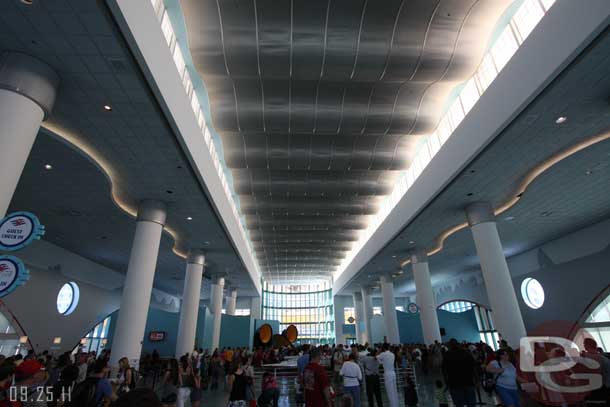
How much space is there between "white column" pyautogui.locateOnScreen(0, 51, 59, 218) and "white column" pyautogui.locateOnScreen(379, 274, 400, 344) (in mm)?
24194

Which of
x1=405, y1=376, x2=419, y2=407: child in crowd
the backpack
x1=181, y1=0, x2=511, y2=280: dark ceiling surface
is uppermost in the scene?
x1=181, y1=0, x2=511, y2=280: dark ceiling surface

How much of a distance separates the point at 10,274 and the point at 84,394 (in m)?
1.92

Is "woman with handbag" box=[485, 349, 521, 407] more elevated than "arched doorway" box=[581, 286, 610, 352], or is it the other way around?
"arched doorway" box=[581, 286, 610, 352]

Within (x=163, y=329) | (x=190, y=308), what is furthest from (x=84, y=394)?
(x=163, y=329)

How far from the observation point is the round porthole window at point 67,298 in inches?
861

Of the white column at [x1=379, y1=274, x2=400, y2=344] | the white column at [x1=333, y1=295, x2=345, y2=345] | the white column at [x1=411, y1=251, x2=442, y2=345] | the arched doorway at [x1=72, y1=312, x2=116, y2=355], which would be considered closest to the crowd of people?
the white column at [x1=411, y1=251, x2=442, y2=345]

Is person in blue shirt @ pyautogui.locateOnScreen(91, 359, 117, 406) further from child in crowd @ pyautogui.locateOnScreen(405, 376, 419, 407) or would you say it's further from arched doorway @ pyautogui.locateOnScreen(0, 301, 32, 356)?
arched doorway @ pyautogui.locateOnScreen(0, 301, 32, 356)

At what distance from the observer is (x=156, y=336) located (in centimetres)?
2492

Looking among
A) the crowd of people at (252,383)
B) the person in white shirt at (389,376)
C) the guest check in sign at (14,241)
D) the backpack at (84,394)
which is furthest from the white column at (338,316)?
the guest check in sign at (14,241)

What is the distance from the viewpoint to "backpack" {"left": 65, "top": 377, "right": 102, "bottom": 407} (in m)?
4.20

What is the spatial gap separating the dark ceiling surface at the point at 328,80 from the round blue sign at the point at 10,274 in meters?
7.30

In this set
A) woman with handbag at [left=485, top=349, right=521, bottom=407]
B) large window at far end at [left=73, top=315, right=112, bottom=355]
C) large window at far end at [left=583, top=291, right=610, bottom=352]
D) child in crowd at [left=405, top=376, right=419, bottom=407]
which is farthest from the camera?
large window at far end at [left=73, top=315, right=112, bottom=355]

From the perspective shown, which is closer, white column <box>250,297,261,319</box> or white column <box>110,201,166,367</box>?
white column <box>110,201,166,367</box>

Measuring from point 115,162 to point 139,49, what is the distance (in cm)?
537
